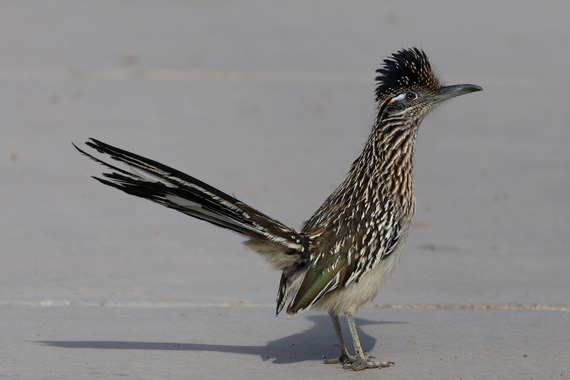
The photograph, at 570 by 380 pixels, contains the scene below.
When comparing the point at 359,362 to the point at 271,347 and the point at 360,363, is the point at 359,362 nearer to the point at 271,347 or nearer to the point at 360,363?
the point at 360,363

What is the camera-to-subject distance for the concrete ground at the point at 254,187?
6.39m

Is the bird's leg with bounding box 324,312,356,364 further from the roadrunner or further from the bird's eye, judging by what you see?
the bird's eye

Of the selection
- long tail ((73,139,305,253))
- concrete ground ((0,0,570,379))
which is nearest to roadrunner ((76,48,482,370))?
long tail ((73,139,305,253))

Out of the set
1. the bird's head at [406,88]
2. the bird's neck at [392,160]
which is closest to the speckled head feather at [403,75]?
the bird's head at [406,88]

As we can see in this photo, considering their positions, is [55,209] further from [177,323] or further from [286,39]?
[286,39]

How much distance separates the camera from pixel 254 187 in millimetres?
10086

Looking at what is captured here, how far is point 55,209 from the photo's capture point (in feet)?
30.5

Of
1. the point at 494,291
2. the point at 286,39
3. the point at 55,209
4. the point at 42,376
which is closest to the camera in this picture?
the point at 42,376

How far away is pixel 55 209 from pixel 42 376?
3700 mm

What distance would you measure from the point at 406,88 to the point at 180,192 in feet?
4.84

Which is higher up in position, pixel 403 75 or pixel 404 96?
pixel 403 75

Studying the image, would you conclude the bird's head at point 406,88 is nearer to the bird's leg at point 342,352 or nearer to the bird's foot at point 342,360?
the bird's leg at point 342,352

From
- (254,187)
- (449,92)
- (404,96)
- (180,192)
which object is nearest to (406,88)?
(404,96)

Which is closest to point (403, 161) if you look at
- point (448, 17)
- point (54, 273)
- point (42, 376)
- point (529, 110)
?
point (42, 376)
